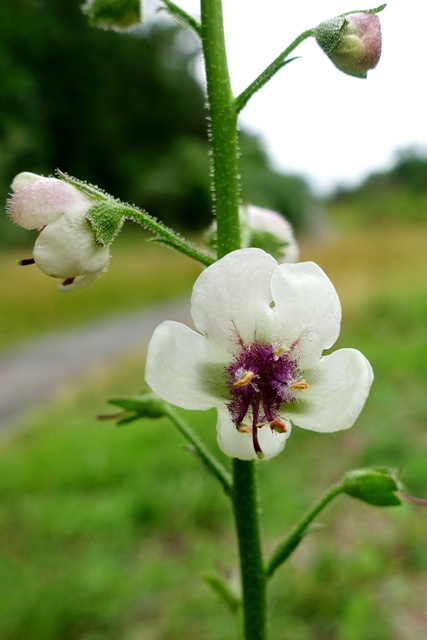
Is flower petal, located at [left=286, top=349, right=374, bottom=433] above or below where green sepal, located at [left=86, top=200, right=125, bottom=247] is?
above

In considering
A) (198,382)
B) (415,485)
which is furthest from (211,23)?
(415,485)

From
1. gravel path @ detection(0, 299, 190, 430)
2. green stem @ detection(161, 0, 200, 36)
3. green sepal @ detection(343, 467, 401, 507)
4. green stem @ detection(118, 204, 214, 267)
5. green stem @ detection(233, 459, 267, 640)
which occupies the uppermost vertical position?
green stem @ detection(161, 0, 200, 36)

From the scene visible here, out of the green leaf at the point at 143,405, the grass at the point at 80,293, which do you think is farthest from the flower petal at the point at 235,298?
the grass at the point at 80,293

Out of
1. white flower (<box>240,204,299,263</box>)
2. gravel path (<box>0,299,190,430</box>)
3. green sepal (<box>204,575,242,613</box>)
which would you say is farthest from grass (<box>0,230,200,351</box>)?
green sepal (<box>204,575,242,613</box>)

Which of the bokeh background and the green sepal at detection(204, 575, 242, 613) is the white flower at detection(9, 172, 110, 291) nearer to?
the bokeh background

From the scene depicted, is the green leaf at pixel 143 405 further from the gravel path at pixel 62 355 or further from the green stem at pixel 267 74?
the gravel path at pixel 62 355

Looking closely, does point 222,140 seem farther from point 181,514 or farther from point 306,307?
point 181,514

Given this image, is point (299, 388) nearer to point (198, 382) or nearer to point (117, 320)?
point (198, 382)

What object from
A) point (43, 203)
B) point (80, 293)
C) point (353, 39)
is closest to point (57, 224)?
point (43, 203)
